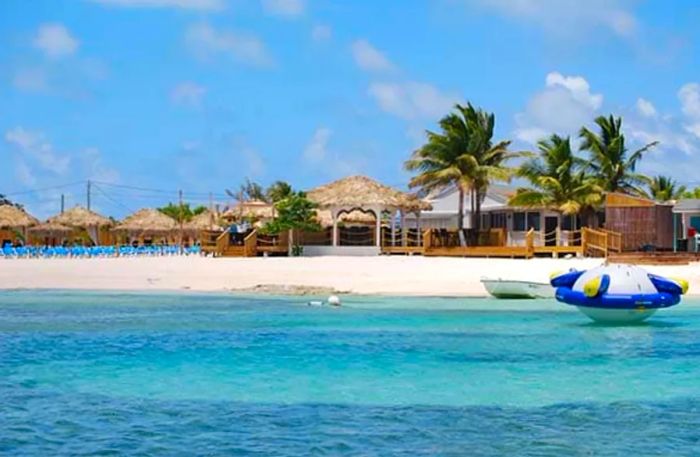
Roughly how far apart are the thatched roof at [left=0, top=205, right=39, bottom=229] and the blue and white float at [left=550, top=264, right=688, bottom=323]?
133ft

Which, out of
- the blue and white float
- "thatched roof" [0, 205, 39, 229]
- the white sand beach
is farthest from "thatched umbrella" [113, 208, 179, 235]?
the blue and white float

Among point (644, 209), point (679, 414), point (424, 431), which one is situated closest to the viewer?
point (424, 431)

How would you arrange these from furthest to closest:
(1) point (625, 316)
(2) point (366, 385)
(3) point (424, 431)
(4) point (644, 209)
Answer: (4) point (644, 209) → (1) point (625, 316) → (2) point (366, 385) → (3) point (424, 431)

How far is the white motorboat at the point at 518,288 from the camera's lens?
28.7 metres

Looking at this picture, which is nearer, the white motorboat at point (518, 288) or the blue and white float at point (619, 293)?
the blue and white float at point (619, 293)

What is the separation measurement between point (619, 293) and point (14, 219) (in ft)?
139

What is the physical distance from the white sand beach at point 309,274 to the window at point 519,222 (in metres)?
8.60

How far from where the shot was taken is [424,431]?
1069 cm

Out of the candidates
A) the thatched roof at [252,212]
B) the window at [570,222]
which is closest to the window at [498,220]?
the window at [570,222]

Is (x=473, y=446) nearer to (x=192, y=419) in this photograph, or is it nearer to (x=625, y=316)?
(x=192, y=419)

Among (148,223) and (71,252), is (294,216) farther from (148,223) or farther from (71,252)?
(148,223)

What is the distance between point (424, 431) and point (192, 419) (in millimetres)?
2599

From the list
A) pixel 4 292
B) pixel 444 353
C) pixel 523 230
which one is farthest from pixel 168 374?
pixel 523 230

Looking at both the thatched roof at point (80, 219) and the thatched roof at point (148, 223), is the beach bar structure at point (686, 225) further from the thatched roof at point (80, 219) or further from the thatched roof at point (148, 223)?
the thatched roof at point (80, 219)
